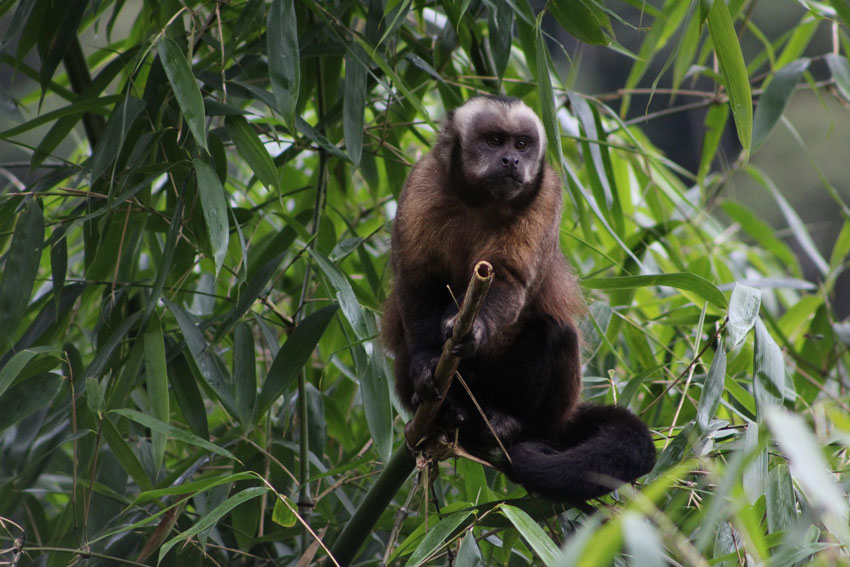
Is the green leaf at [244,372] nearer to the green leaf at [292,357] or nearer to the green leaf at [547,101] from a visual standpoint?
the green leaf at [292,357]

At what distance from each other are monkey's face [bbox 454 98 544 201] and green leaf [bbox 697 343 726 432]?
0.85m

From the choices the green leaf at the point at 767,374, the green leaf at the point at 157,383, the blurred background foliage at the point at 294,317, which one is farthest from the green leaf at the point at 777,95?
the green leaf at the point at 157,383

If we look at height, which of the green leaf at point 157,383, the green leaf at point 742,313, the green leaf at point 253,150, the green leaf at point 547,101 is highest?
the green leaf at point 547,101

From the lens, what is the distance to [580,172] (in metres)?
4.18

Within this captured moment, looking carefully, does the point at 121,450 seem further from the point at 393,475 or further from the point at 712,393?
the point at 712,393

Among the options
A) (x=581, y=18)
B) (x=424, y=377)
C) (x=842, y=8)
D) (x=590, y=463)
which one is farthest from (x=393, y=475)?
(x=842, y=8)

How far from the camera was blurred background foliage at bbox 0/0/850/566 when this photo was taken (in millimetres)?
2215

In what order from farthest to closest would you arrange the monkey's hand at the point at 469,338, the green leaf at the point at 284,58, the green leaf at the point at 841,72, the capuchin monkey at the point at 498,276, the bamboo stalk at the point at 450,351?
the green leaf at the point at 841,72, the capuchin monkey at the point at 498,276, the green leaf at the point at 284,58, the monkey's hand at the point at 469,338, the bamboo stalk at the point at 450,351

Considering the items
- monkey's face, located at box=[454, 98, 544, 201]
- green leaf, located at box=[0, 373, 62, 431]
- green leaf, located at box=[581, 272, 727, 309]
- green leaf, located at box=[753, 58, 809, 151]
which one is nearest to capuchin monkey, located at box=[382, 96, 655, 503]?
monkey's face, located at box=[454, 98, 544, 201]

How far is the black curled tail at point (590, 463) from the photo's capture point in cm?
228

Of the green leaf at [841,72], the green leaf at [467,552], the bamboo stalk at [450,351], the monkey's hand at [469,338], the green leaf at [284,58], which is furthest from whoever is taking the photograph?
the green leaf at [841,72]

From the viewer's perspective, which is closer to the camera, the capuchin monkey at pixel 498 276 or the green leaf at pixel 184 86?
the green leaf at pixel 184 86

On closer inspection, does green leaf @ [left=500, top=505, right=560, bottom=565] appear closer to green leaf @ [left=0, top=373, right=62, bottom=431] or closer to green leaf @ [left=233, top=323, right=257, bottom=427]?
green leaf @ [left=233, top=323, right=257, bottom=427]

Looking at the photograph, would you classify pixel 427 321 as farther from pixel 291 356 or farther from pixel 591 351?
pixel 591 351
